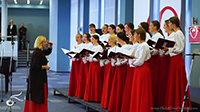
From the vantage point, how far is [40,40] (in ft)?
13.7

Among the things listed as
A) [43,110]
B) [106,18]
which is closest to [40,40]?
[43,110]

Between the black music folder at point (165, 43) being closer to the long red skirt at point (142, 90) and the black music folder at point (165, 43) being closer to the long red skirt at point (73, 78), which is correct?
the long red skirt at point (142, 90)

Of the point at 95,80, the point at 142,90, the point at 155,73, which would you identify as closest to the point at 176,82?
the point at 155,73

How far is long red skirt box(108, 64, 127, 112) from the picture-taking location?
4.39m

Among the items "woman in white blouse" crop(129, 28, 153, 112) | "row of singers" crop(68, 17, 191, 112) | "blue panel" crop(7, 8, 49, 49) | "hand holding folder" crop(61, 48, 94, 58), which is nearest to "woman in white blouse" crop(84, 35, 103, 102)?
"hand holding folder" crop(61, 48, 94, 58)

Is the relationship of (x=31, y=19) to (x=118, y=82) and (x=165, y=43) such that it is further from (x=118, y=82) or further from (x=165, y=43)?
(x=165, y=43)

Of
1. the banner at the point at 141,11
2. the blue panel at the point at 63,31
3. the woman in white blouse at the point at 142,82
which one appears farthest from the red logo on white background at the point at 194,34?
the blue panel at the point at 63,31

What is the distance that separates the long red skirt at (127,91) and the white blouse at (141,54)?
1.13ft

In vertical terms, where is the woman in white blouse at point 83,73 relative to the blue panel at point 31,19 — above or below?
below

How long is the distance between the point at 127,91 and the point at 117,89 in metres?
0.26

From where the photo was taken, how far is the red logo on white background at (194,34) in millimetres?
6684

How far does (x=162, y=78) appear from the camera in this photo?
4340 mm

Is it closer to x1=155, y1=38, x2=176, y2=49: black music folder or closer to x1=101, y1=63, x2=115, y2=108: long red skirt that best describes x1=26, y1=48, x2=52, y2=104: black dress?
x1=101, y1=63, x2=115, y2=108: long red skirt

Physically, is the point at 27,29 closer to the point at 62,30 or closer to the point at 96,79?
the point at 62,30
